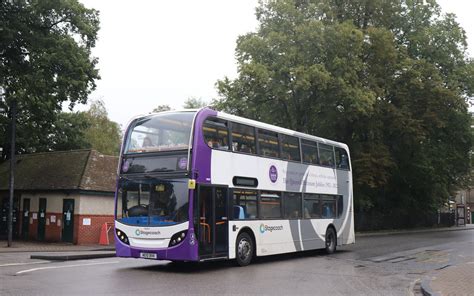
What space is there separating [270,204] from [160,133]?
4.62m

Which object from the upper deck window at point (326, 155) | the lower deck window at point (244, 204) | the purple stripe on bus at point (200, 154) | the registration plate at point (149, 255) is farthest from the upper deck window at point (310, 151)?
the registration plate at point (149, 255)

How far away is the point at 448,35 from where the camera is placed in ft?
132

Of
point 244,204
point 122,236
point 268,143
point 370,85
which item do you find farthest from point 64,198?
point 370,85

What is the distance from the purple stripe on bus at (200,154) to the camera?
44.8ft

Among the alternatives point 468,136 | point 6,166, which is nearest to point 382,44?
point 468,136

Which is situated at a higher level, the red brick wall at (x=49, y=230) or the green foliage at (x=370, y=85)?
the green foliage at (x=370, y=85)

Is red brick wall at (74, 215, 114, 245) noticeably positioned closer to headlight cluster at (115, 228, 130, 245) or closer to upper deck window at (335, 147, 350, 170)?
headlight cluster at (115, 228, 130, 245)

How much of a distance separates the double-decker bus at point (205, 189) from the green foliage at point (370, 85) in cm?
1395

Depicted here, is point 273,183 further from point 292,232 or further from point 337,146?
point 337,146

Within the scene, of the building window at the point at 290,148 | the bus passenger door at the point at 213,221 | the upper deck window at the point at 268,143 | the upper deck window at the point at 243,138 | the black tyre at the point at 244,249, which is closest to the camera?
the bus passenger door at the point at 213,221

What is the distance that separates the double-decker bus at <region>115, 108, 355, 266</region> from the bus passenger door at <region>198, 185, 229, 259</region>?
27 millimetres

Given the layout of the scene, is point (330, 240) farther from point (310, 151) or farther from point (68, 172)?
point (68, 172)

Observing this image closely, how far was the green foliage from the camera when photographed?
31.5 metres

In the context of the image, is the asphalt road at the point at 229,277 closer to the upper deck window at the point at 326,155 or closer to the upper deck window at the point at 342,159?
the upper deck window at the point at 326,155
